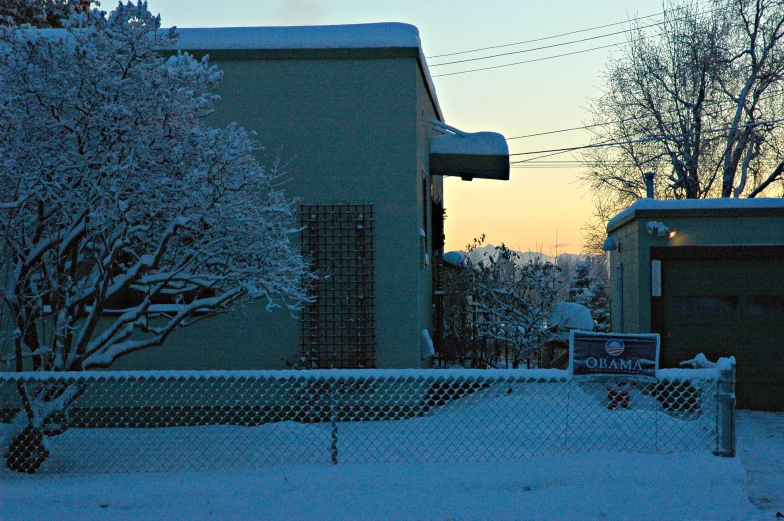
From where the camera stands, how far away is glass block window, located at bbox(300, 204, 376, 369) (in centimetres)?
871

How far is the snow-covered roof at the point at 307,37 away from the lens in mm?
8750

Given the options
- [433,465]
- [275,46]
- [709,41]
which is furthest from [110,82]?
[709,41]

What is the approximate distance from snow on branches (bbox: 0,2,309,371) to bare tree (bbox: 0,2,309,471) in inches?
0.5

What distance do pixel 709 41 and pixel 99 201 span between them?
74.2 ft

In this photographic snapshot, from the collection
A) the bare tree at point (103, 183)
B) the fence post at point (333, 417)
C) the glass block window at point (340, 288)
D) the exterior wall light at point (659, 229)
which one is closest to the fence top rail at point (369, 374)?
the fence post at point (333, 417)

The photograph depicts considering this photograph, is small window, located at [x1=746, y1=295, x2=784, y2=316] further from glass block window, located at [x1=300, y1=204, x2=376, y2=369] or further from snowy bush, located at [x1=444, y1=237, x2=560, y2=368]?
glass block window, located at [x1=300, y1=204, x2=376, y2=369]

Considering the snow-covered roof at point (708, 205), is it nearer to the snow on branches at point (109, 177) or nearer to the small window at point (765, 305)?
the small window at point (765, 305)

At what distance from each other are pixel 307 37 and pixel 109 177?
3.90 meters

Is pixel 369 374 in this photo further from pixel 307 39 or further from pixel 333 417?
pixel 307 39

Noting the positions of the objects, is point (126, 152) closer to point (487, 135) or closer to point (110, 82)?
point (110, 82)

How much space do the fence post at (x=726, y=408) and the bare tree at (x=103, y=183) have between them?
12.5 feet

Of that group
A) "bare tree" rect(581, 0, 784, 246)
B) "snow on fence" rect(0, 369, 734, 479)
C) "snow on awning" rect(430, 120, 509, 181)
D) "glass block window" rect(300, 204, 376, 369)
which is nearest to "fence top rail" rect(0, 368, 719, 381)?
"snow on fence" rect(0, 369, 734, 479)

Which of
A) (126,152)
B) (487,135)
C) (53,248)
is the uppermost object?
(487,135)

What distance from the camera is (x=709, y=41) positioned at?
23219mm
